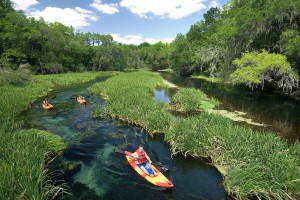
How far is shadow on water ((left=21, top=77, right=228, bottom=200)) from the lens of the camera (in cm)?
646

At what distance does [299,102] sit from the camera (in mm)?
19844

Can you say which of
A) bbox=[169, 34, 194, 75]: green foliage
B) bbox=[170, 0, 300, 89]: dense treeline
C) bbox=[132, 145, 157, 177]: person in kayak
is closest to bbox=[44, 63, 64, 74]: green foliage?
bbox=[169, 34, 194, 75]: green foliage

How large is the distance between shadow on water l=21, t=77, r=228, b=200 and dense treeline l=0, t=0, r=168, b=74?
68.7ft

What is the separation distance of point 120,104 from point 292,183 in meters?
11.7

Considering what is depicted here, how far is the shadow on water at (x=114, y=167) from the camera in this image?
6.46m

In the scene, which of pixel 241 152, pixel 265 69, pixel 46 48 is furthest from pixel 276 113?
pixel 46 48

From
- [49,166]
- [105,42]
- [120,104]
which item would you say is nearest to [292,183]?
[49,166]

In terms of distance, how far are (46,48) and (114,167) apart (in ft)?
147

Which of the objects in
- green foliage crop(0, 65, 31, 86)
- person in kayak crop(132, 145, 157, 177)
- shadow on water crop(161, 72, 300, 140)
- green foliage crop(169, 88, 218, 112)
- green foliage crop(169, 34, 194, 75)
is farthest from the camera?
green foliage crop(169, 34, 194, 75)

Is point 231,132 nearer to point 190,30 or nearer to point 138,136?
point 138,136

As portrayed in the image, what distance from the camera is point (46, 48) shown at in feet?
135

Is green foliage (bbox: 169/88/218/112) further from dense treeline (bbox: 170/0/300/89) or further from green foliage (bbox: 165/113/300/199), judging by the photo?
dense treeline (bbox: 170/0/300/89)

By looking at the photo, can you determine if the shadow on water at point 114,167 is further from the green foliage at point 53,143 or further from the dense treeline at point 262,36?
the dense treeline at point 262,36

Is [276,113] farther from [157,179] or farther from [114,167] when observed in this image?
[114,167]
